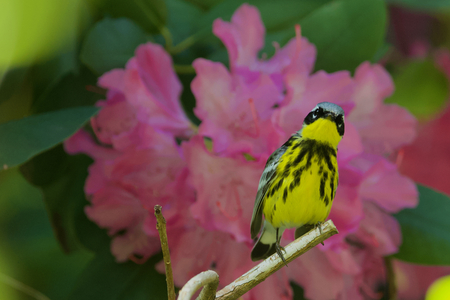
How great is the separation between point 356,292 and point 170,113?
0.59 ft

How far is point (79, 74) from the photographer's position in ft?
1.06

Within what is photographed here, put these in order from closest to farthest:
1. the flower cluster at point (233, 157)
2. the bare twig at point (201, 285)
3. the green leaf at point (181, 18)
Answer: the bare twig at point (201, 285) < the flower cluster at point (233, 157) < the green leaf at point (181, 18)

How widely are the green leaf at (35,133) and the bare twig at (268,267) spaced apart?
0.14 m

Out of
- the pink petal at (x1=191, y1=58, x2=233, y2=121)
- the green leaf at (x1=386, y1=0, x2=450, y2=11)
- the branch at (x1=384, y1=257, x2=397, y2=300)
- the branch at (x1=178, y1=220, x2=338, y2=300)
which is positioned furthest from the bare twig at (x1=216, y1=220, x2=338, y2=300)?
the green leaf at (x1=386, y1=0, x2=450, y2=11)

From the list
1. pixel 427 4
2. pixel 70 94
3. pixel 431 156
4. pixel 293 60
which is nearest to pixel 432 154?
pixel 431 156

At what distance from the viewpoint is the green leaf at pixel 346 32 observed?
0.30m

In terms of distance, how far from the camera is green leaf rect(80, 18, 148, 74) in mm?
300

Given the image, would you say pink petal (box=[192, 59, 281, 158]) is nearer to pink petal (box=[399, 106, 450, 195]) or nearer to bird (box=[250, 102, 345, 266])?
bird (box=[250, 102, 345, 266])

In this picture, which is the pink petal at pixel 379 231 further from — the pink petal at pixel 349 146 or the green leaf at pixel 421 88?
the green leaf at pixel 421 88

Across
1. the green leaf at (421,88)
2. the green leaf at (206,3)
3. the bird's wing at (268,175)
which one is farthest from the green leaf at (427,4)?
the bird's wing at (268,175)

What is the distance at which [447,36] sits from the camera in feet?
1.66

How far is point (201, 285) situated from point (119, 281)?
169mm

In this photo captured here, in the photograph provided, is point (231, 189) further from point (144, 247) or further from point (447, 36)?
point (447, 36)

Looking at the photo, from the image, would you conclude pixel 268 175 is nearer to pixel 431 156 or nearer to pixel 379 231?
pixel 379 231
